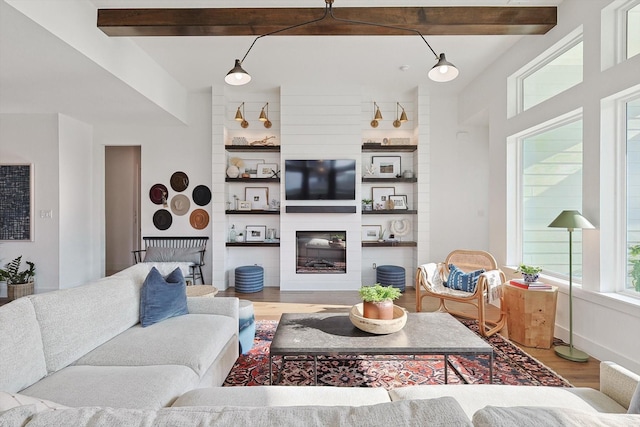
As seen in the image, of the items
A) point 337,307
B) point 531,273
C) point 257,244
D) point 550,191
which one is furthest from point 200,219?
point 550,191

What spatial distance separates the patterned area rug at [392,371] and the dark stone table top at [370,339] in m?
0.38

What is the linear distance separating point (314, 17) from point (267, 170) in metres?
2.68

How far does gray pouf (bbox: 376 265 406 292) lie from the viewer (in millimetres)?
5109

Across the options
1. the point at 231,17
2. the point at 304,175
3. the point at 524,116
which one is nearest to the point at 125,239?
the point at 304,175

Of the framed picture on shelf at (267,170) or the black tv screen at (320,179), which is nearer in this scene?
the black tv screen at (320,179)

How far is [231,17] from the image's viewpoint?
3.24 meters

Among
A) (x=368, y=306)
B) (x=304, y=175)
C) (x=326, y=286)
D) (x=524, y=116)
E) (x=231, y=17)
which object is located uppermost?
Result: (x=231, y=17)

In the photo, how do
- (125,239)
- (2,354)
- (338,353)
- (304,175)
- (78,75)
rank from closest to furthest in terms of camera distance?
(2,354)
(338,353)
(78,75)
(304,175)
(125,239)

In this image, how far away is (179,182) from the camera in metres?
5.65

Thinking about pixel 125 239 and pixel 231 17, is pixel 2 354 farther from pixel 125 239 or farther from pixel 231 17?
pixel 125 239

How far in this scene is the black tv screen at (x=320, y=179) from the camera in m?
5.25

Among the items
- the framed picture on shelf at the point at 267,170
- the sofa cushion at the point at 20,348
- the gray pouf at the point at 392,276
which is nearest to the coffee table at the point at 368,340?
the sofa cushion at the point at 20,348

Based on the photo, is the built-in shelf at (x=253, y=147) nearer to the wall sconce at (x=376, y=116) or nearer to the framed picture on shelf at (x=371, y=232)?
the wall sconce at (x=376, y=116)

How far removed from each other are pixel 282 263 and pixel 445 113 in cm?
362
